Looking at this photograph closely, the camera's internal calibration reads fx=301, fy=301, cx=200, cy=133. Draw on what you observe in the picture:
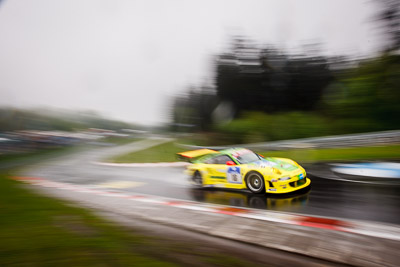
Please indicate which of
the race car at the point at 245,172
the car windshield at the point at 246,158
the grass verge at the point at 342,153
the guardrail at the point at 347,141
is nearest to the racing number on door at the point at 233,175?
the race car at the point at 245,172

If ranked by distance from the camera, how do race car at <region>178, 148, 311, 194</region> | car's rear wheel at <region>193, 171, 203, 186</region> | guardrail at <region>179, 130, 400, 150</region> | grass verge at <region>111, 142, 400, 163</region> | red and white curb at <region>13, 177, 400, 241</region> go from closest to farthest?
red and white curb at <region>13, 177, 400, 241</region>, race car at <region>178, 148, 311, 194</region>, car's rear wheel at <region>193, 171, 203, 186</region>, grass verge at <region>111, 142, 400, 163</region>, guardrail at <region>179, 130, 400, 150</region>

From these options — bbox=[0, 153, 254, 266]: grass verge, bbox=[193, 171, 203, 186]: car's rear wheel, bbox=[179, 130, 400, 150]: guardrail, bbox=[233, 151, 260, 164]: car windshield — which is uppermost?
bbox=[179, 130, 400, 150]: guardrail

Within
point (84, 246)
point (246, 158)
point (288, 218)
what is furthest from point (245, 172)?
point (84, 246)

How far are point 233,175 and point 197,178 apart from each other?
4.77 feet

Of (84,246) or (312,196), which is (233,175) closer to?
(312,196)

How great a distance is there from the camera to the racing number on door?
25.3 ft

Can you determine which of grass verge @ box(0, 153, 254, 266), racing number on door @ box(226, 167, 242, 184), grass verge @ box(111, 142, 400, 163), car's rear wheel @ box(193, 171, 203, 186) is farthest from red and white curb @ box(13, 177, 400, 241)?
grass verge @ box(111, 142, 400, 163)

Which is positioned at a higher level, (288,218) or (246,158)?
(246,158)

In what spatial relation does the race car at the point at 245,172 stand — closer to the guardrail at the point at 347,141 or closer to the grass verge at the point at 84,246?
the grass verge at the point at 84,246

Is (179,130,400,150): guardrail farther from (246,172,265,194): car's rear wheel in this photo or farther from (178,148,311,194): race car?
(246,172,265,194): car's rear wheel

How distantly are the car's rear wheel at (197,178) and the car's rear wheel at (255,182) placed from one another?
5.65ft

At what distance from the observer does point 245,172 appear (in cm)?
753

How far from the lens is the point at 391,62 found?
17734 mm

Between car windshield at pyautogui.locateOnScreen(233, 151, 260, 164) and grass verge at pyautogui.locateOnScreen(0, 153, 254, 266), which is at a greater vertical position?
car windshield at pyautogui.locateOnScreen(233, 151, 260, 164)
